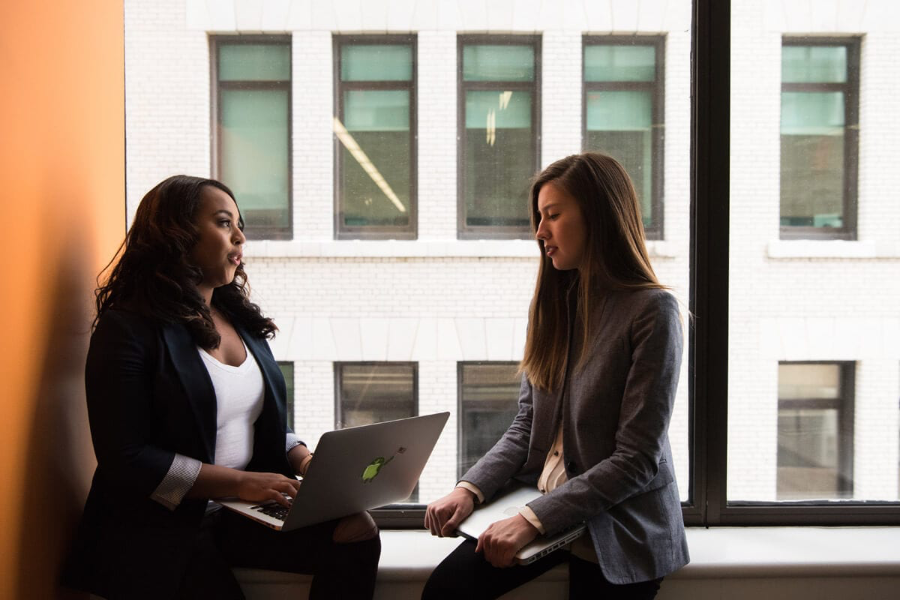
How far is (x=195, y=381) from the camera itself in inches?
60.2

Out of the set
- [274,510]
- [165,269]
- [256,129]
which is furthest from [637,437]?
[256,129]

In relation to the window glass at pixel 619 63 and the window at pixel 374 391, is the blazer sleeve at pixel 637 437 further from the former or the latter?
the window glass at pixel 619 63

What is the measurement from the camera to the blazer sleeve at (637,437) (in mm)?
1471

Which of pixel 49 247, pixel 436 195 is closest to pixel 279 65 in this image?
pixel 436 195

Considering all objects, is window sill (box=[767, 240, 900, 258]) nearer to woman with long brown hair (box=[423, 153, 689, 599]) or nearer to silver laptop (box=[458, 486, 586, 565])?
woman with long brown hair (box=[423, 153, 689, 599])

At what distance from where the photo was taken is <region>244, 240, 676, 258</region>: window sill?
7.32ft

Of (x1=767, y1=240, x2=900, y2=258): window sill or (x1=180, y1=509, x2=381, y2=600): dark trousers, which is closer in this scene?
(x1=180, y1=509, x2=381, y2=600): dark trousers

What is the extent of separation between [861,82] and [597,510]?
5.90ft

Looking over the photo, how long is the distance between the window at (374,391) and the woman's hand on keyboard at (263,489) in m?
0.70

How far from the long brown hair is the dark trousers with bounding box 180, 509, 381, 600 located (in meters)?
0.64

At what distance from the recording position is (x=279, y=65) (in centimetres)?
224

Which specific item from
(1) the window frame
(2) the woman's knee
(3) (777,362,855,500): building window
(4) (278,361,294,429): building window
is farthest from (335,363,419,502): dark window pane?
(3) (777,362,855,500): building window

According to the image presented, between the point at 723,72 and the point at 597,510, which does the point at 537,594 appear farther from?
the point at 723,72

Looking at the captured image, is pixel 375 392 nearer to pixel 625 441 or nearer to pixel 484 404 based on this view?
pixel 484 404
